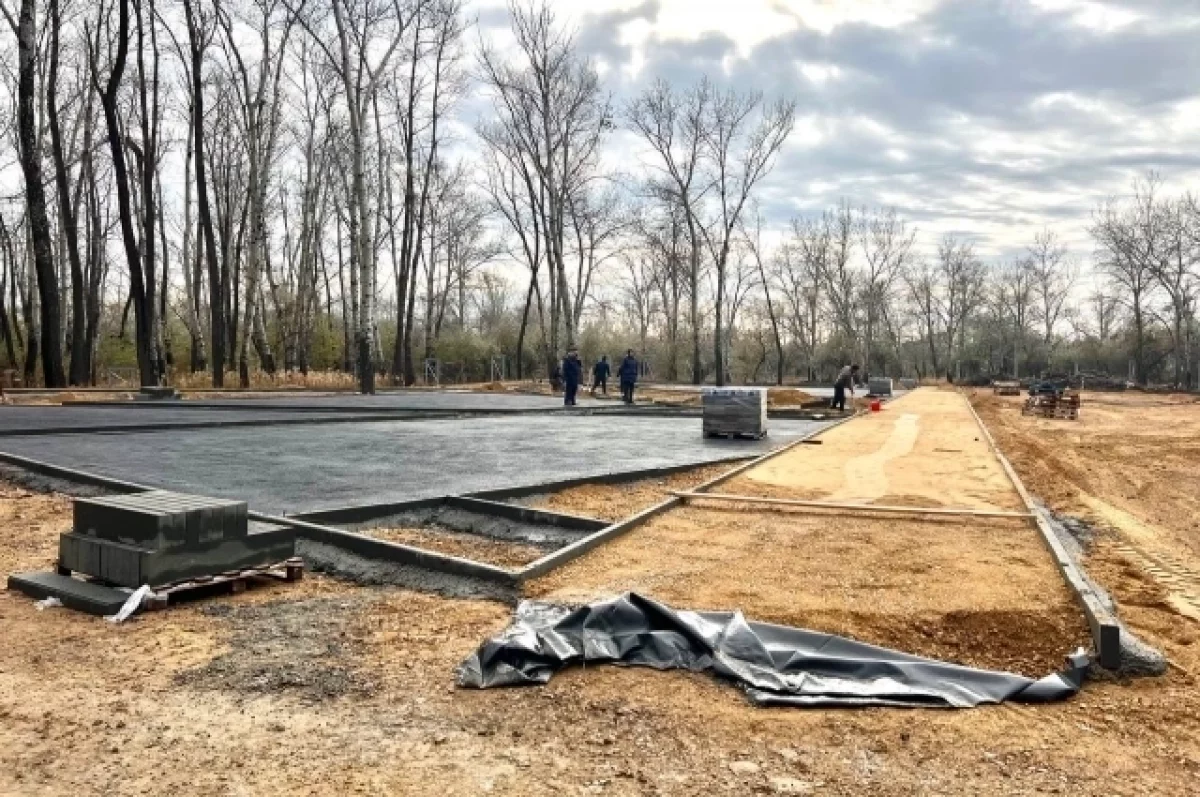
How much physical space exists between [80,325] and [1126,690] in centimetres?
2866

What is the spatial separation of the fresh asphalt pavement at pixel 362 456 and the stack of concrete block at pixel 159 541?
165 centimetres

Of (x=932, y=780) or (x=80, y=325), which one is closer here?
(x=932, y=780)

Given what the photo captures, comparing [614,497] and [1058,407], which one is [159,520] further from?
[1058,407]

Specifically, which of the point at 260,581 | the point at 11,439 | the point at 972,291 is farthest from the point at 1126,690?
the point at 972,291

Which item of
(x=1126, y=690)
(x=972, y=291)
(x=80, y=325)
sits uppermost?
(x=972, y=291)

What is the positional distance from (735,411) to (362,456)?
247 inches

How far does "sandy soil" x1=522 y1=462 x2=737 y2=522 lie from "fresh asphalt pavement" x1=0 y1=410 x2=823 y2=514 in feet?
1.37

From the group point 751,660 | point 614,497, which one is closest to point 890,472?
point 614,497

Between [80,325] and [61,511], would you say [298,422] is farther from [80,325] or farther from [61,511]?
[80,325]

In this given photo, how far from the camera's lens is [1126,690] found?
147 inches

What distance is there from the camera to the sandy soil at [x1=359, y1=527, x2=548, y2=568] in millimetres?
6059

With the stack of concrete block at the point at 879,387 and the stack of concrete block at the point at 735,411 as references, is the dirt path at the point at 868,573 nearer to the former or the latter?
the stack of concrete block at the point at 735,411

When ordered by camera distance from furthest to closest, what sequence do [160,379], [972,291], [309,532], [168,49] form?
1. [972,291]
2. [168,49]
3. [160,379]
4. [309,532]

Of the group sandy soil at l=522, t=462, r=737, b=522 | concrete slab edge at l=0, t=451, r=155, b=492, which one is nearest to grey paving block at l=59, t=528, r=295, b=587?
concrete slab edge at l=0, t=451, r=155, b=492
